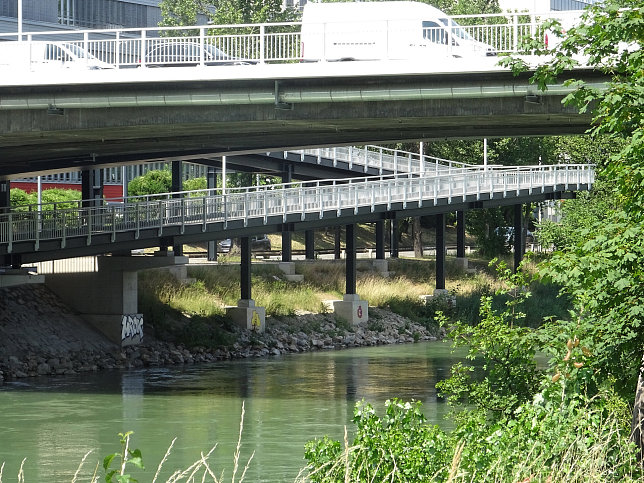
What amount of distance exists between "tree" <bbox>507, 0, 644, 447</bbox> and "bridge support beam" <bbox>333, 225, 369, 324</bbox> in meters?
40.2

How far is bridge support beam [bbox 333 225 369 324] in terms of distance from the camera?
2080 inches

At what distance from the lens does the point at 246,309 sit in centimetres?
4744

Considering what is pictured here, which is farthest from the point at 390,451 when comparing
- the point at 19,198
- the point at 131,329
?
the point at 19,198

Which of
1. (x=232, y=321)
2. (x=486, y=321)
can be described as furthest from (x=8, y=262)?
(x=486, y=321)

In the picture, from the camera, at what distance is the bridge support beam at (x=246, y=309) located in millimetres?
47469

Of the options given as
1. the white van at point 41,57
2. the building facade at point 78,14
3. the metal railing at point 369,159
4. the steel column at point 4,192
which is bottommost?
the steel column at point 4,192

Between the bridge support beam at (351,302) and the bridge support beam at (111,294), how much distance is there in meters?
11.3

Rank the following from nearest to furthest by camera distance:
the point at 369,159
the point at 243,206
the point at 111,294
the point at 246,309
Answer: the point at 111,294 → the point at 243,206 → the point at 246,309 → the point at 369,159

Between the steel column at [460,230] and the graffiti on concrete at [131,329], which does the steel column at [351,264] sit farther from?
the steel column at [460,230]

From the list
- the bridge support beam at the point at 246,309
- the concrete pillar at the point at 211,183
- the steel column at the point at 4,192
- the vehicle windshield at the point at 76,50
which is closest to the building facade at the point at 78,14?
the concrete pillar at the point at 211,183

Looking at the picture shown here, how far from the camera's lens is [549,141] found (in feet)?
267

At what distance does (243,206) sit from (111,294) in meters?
6.14

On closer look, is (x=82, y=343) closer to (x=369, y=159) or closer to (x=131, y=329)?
(x=131, y=329)

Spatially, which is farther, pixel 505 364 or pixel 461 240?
pixel 461 240
